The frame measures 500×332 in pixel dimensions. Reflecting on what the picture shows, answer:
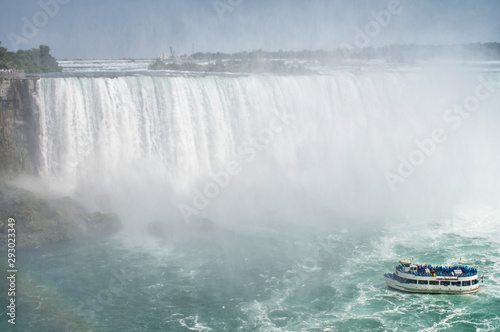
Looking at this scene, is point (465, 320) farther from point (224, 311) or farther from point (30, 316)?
point (30, 316)

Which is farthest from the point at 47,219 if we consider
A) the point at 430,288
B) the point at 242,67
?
the point at 242,67

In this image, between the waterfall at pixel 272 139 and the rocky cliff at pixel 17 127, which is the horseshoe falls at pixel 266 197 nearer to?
the waterfall at pixel 272 139

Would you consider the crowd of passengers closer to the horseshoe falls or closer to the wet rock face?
the horseshoe falls

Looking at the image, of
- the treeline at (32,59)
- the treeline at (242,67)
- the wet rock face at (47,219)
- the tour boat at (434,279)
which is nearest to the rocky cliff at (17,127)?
the wet rock face at (47,219)

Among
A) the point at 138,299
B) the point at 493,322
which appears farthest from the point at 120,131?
the point at 493,322

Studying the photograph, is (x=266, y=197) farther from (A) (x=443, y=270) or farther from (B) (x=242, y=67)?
(B) (x=242, y=67)

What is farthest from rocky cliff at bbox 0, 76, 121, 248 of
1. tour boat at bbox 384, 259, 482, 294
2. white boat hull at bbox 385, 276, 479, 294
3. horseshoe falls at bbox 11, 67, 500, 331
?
tour boat at bbox 384, 259, 482, 294
